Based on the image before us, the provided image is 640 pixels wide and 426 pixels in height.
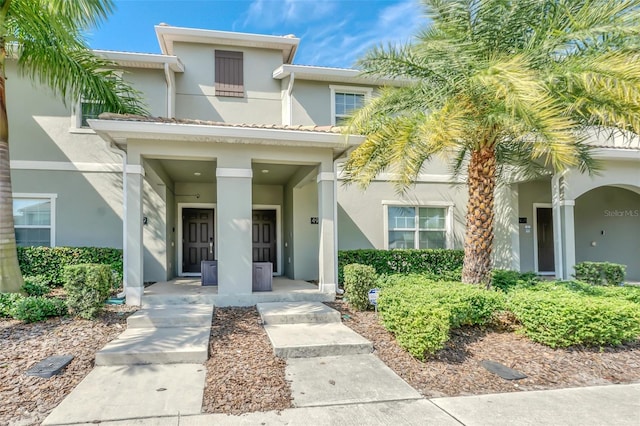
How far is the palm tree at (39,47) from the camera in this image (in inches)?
263

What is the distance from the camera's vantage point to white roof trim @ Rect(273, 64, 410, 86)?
457 inches

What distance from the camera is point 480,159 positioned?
24.5ft

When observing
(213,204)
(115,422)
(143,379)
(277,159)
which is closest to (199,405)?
(115,422)

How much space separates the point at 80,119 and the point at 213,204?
4.25 m

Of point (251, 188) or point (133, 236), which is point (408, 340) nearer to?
point (251, 188)

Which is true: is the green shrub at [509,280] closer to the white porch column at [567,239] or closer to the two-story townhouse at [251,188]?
the white porch column at [567,239]

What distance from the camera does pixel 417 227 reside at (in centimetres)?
1186

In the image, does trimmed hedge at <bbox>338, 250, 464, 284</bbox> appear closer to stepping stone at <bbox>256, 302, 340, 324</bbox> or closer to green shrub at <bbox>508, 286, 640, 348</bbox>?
stepping stone at <bbox>256, 302, 340, 324</bbox>

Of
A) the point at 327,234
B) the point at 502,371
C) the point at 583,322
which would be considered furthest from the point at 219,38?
the point at 583,322

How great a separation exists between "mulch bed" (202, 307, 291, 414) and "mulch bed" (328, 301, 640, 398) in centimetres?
156

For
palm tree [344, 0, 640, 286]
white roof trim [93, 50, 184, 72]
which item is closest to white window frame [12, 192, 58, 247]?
white roof trim [93, 50, 184, 72]

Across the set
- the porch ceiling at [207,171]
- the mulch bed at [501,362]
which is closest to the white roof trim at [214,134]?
the porch ceiling at [207,171]

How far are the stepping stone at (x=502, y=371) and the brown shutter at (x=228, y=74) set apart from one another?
402 inches

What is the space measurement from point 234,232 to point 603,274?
9.61m
